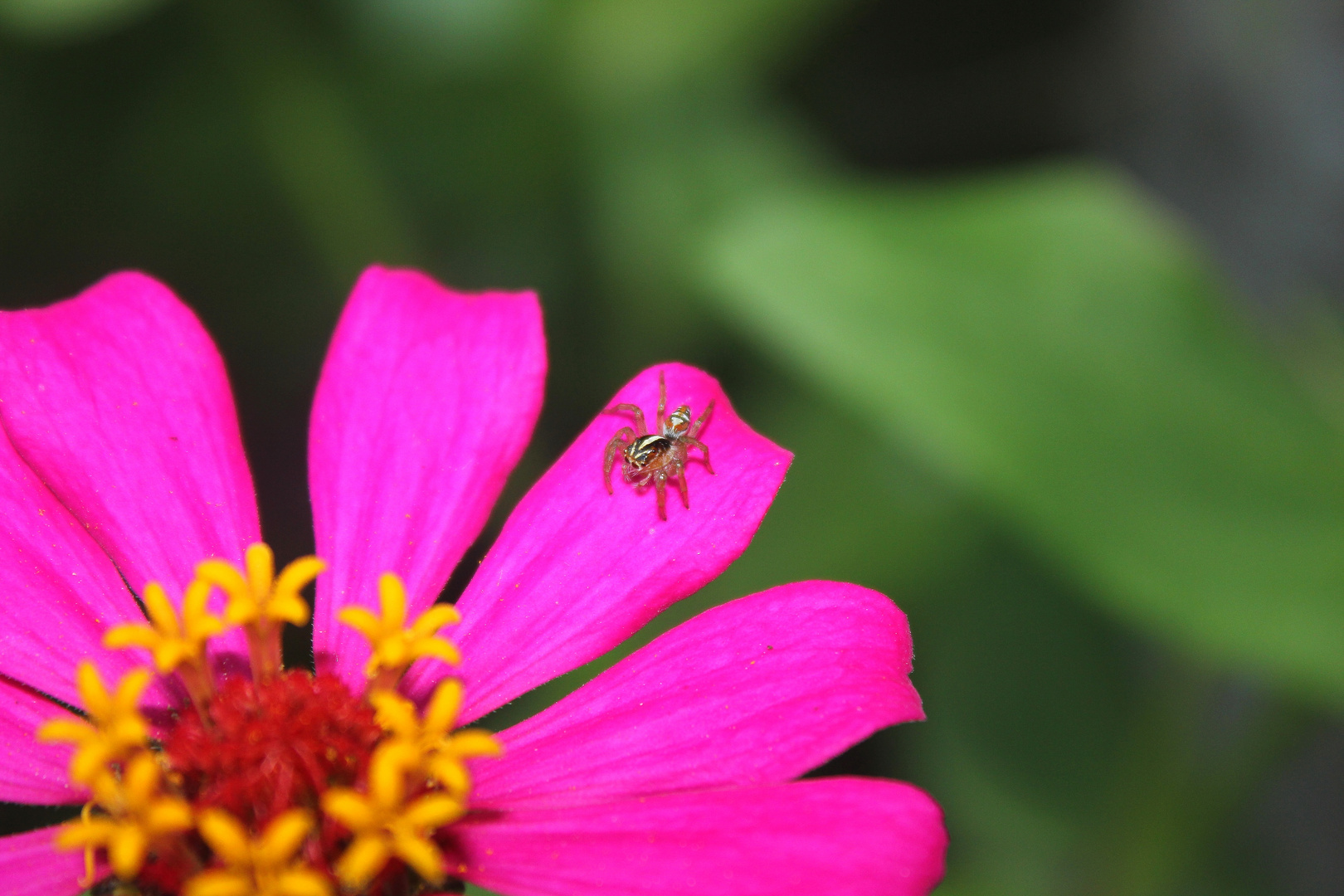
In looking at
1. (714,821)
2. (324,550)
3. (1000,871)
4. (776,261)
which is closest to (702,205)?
(776,261)

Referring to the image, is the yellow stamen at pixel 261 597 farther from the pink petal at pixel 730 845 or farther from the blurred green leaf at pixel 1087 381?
the blurred green leaf at pixel 1087 381

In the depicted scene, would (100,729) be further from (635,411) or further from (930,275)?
(930,275)

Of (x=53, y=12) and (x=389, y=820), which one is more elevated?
(x=53, y=12)

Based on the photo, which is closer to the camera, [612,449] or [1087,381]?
[612,449]

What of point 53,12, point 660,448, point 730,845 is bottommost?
point 730,845

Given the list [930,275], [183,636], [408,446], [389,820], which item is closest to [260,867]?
[389,820]

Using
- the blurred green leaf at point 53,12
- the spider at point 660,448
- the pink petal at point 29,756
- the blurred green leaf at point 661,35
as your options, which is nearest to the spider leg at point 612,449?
the spider at point 660,448
